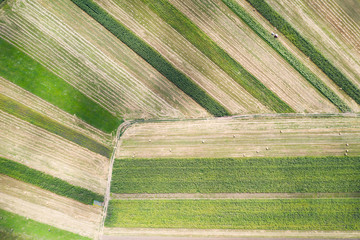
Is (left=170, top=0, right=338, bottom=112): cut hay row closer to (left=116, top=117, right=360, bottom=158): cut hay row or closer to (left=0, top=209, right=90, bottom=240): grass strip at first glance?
(left=116, top=117, right=360, bottom=158): cut hay row

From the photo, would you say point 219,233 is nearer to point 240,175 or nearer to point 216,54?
point 240,175

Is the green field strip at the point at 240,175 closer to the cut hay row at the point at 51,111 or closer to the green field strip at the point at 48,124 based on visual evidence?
the green field strip at the point at 48,124

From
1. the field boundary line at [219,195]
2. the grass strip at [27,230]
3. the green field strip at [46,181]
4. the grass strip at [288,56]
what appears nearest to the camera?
the field boundary line at [219,195]

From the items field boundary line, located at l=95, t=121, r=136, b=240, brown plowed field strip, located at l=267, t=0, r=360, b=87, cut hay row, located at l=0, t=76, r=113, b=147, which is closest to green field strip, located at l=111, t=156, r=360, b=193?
field boundary line, located at l=95, t=121, r=136, b=240

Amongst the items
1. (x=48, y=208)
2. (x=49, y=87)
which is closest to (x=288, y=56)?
(x=49, y=87)

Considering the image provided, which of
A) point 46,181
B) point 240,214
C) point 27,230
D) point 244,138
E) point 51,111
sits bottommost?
point 27,230

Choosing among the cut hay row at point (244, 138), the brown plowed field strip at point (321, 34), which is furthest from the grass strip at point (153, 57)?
the brown plowed field strip at point (321, 34)
